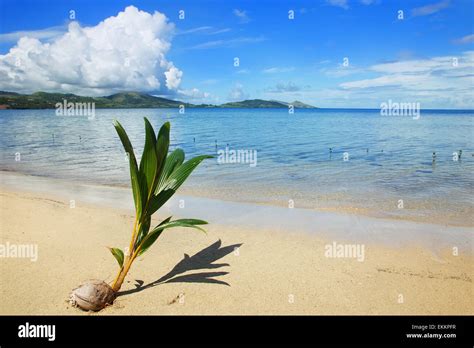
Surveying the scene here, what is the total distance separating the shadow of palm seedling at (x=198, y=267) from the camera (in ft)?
16.9

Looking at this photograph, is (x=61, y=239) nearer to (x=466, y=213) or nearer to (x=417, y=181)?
(x=466, y=213)

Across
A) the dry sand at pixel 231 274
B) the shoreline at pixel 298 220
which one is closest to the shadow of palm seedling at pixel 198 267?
the dry sand at pixel 231 274

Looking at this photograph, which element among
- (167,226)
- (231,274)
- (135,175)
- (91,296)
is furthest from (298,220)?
(91,296)

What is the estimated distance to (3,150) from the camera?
2617 cm

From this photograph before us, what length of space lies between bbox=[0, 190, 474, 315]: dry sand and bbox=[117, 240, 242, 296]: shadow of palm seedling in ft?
0.06

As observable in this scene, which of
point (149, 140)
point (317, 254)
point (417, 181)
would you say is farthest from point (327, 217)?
point (417, 181)

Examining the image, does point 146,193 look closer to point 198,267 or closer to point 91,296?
point 91,296

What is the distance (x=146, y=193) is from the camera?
4.71m

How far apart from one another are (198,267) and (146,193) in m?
1.75

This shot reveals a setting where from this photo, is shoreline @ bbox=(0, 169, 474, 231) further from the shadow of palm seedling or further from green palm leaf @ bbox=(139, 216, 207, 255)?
green palm leaf @ bbox=(139, 216, 207, 255)

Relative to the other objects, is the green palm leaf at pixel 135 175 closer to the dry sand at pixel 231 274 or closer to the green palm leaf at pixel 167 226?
the green palm leaf at pixel 167 226

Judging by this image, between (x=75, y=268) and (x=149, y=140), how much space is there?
2699mm

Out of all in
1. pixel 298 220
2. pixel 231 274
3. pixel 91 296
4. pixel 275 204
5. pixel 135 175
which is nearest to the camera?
pixel 91 296

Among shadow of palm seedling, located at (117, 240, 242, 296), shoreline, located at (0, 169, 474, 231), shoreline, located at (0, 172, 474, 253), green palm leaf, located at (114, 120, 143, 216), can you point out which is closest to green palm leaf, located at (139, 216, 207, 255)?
green palm leaf, located at (114, 120, 143, 216)
